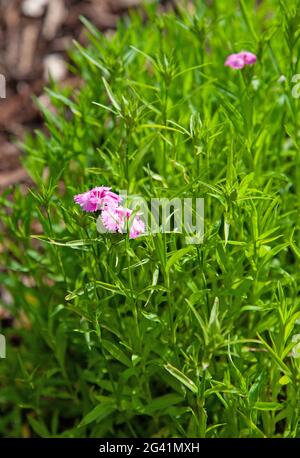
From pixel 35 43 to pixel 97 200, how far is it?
2151 millimetres

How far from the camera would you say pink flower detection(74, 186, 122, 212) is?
4.44 ft

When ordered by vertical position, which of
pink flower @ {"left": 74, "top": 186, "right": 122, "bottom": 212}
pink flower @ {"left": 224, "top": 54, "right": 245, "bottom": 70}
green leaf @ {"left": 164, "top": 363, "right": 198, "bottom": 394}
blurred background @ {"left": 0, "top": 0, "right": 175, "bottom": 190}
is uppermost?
blurred background @ {"left": 0, "top": 0, "right": 175, "bottom": 190}

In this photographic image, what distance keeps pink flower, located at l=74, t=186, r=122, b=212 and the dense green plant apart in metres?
0.05

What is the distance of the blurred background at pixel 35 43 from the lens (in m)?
3.08

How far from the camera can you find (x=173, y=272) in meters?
1.56

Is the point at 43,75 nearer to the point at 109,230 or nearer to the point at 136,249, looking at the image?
the point at 136,249

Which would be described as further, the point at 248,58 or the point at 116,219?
the point at 248,58

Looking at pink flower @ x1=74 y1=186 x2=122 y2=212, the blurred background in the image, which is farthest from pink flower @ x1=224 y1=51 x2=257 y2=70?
the blurred background

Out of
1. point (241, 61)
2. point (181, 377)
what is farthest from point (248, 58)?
point (181, 377)

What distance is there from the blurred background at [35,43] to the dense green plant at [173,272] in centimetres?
104

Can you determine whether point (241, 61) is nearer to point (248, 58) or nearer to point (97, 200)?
point (248, 58)

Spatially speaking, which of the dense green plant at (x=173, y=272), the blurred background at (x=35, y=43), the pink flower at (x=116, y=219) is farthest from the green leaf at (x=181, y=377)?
the blurred background at (x=35, y=43)

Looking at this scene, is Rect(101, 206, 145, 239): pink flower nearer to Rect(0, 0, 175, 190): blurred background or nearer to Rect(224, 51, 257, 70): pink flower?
Rect(224, 51, 257, 70): pink flower

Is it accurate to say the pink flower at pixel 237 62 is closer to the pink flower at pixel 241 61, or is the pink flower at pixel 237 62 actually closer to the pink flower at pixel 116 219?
the pink flower at pixel 241 61
